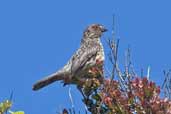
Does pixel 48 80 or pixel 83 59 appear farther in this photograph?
pixel 83 59

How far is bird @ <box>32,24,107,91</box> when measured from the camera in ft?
32.5

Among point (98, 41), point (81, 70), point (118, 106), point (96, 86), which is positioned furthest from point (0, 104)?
point (98, 41)

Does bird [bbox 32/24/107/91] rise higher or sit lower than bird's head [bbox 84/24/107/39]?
lower

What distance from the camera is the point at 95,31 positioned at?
37.8ft

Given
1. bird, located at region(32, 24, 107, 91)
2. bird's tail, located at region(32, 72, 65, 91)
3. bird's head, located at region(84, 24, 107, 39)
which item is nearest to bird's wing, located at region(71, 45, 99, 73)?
bird, located at region(32, 24, 107, 91)

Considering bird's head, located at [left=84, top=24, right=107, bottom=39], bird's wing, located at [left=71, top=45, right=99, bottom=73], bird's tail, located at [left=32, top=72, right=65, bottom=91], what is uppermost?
bird's head, located at [left=84, top=24, right=107, bottom=39]

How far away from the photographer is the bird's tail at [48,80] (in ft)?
32.6

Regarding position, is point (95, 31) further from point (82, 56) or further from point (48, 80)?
point (48, 80)

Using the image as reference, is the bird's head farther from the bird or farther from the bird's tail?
the bird's tail

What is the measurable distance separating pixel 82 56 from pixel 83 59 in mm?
194

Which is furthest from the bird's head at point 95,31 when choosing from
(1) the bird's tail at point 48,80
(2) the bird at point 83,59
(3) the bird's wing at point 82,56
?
(1) the bird's tail at point 48,80

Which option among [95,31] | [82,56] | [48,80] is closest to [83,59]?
[82,56]

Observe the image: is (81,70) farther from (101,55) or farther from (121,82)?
(121,82)

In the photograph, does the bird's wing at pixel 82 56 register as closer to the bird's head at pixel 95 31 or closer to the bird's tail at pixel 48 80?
the bird's tail at pixel 48 80
